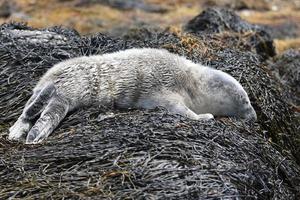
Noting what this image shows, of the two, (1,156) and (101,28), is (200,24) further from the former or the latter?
(101,28)

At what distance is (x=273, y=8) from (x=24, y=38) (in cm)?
1638

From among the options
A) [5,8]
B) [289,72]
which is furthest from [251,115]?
[5,8]

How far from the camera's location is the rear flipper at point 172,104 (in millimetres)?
6055

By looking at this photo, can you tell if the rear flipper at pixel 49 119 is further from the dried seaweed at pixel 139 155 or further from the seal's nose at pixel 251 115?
the seal's nose at pixel 251 115

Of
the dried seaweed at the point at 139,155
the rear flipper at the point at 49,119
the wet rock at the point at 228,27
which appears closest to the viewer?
the dried seaweed at the point at 139,155

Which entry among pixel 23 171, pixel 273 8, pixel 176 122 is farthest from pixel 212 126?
pixel 273 8

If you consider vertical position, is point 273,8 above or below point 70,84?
below

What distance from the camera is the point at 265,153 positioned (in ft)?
19.4

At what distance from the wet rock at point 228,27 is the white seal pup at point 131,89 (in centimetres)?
424

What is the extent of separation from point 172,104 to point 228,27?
518cm

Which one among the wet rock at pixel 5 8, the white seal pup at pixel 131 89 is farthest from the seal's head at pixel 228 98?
the wet rock at pixel 5 8

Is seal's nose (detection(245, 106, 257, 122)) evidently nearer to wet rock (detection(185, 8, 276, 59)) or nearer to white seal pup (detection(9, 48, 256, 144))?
white seal pup (detection(9, 48, 256, 144))

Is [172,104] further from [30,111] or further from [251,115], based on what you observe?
[30,111]

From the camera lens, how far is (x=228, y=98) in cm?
660
